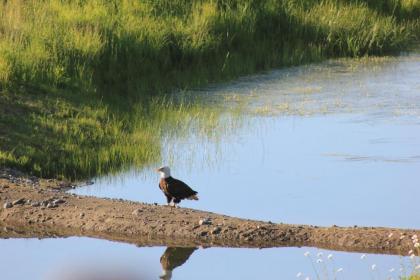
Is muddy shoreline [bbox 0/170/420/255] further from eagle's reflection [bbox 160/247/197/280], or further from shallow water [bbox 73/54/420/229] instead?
shallow water [bbox 73/54/420/229]

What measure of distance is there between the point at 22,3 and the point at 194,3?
2.73 metres

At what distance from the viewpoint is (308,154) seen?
1200 centimetres

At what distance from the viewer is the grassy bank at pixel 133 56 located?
40.5 feet

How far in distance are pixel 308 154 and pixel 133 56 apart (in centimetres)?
431

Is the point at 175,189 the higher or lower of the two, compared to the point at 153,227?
higher

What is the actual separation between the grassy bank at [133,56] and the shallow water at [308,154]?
21.5 inches

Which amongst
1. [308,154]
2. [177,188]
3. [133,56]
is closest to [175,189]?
[177,188]

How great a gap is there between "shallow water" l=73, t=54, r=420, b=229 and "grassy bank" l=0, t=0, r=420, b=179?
1.79 feet

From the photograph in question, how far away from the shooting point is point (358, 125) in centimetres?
1339

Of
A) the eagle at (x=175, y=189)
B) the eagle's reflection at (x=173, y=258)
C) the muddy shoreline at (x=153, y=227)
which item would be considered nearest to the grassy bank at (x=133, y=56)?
the muddy shoreline at (x=153, y=227)

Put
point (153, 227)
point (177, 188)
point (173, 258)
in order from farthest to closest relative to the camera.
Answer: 1. point (177, 188)
2. point (153, 227)
3. point (173, 258)

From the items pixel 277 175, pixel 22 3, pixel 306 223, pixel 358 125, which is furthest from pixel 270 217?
pixel 22 3

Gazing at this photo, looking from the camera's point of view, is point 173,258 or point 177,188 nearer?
point 173,258

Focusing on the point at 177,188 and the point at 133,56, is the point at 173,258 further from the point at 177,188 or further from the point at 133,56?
the point at 133,56
